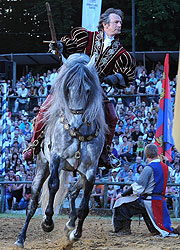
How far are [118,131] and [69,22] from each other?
17519mm

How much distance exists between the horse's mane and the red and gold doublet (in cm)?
67

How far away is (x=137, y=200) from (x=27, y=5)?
28761mm

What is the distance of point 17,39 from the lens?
36062 millimetres

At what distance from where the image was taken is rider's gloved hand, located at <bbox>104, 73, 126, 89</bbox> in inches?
294

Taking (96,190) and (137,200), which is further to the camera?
(96,190)

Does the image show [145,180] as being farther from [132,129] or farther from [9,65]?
[9,65]

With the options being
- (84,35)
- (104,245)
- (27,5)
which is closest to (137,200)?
(104,245)

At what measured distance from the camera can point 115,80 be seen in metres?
7.52

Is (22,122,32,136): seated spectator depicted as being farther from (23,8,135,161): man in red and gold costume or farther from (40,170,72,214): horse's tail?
(23,8,135,161): man in red and gold costume

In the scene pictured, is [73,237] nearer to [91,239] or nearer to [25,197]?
[91,239]

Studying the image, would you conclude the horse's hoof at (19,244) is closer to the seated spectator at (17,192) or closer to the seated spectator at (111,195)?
the seated spectator at (111,195)

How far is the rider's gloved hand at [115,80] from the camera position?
7.47 m

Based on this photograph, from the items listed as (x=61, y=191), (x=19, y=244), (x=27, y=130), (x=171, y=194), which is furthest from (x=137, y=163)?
(x=19, y=244)

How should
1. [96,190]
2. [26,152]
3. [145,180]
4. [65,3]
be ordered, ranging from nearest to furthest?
1. [26,152]
2. [145,180]
3. [96,190]
4. [65,3]
